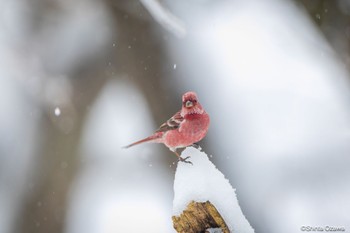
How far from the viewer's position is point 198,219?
2.89 ft

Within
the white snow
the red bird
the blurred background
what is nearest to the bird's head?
the red bird

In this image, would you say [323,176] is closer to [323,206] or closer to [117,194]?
[323,206]

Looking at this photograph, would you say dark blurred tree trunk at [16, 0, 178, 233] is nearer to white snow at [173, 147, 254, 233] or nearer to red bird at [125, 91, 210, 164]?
red bird at [125, 91, 210, 164]

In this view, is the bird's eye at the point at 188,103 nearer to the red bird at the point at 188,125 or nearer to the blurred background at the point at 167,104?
the red bird at the point at 188,125

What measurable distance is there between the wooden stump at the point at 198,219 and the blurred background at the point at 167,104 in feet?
3.17

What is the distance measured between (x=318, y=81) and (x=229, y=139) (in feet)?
1.28

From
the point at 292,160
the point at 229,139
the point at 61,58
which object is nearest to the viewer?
the point at 229,139

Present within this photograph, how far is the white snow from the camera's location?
0.89 m

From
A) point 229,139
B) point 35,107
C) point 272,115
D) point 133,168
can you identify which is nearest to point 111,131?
point 133,168

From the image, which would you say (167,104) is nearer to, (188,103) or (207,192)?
(188,103)

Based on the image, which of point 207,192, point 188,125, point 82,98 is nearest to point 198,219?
point 207,192

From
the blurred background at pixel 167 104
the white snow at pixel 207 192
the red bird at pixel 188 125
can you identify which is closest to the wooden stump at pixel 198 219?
the white snow at pixel 207 192

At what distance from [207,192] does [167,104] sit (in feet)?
3.23

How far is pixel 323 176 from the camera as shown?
6.66 ft
